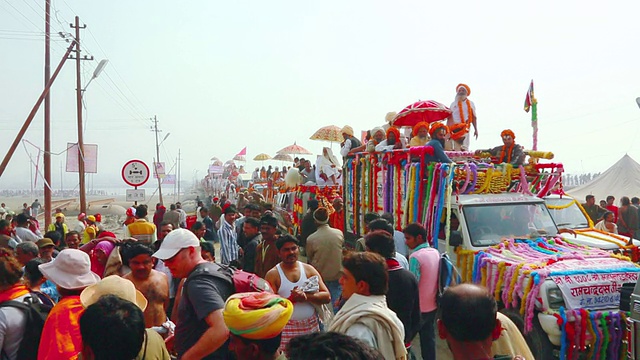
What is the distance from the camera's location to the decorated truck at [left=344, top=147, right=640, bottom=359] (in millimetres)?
5512

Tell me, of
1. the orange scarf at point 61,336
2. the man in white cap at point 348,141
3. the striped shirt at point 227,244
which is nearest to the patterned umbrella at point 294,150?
the man in white cap at point 348,141

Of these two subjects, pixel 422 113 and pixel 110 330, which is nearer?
pixel 110 330

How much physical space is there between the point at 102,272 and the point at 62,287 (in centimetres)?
257

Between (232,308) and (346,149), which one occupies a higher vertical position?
(346,149)

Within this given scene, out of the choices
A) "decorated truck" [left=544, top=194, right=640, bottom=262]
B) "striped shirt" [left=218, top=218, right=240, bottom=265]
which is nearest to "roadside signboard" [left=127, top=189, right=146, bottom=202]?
"striped shirt" [left=218, top=218, right=240, bottom=265]

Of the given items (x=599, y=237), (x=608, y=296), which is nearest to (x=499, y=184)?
(x=599, y=237)

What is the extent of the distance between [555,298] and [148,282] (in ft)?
13.6

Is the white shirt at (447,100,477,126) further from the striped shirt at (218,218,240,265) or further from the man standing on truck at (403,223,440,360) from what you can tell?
the man standing on truck at (403,223,440,360)

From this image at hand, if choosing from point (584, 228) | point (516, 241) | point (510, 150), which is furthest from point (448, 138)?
point (516, 241)

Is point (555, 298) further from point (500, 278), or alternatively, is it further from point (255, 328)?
point (255, 328)

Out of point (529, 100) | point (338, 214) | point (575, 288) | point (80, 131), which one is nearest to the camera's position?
point (575, 288)

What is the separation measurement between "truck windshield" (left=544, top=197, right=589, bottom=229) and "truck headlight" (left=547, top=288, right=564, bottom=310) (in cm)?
305

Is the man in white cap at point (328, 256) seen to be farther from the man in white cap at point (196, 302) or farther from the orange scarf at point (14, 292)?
the orange scarf at point (14, 292)

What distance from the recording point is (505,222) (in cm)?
751
